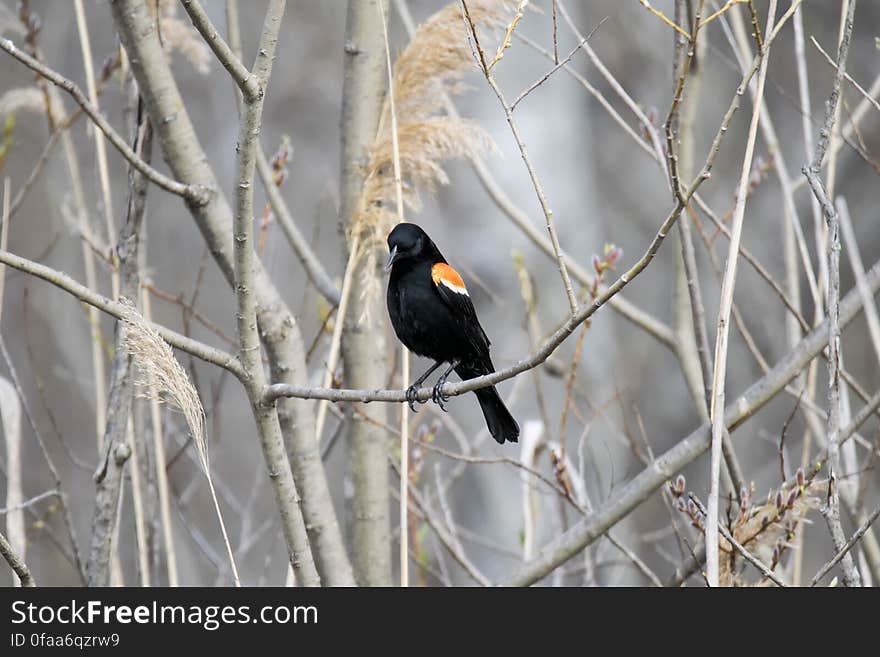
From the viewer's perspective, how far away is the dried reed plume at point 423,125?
264 cm

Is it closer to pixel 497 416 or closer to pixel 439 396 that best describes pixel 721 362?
pixel 439 396

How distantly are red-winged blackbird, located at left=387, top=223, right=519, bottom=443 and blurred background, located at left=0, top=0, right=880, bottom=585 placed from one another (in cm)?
189

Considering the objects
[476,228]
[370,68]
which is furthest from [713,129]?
[370,68]

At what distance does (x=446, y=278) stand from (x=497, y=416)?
0.48 m

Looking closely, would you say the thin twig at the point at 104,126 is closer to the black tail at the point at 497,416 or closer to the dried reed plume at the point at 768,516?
the black tail at the point at 497,416

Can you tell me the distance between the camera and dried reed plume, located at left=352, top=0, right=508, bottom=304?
2635 mm

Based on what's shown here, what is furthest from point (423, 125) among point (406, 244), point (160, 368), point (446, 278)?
point (160, 368)

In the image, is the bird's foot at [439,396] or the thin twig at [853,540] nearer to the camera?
the thin twig at [853,540]

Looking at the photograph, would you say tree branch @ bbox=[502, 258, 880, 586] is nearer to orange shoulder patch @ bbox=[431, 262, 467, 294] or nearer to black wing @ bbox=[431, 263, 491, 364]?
black wing @ bbox=[431, 263, 491, 364]

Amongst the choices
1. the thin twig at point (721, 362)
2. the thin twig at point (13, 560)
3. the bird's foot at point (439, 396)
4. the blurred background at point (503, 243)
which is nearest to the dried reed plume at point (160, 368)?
the thin twig at point (13, 560)

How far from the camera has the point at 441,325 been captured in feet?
9.70

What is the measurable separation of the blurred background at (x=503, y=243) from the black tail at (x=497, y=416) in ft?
6.25

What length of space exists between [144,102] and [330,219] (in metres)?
5.93

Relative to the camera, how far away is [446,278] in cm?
303
